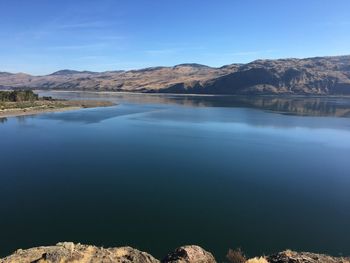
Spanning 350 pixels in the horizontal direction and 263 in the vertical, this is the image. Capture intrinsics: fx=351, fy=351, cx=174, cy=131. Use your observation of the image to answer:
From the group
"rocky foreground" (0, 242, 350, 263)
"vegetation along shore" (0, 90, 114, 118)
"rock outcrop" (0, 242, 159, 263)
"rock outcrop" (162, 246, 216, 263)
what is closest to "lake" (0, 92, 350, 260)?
"rock outcrop" (162, 246, 216, 263)

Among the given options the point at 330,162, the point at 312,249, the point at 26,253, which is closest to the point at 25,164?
the point at 26,253

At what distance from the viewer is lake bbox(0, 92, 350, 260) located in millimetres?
22766

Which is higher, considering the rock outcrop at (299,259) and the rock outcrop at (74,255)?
the rock outcrop at (74,255)

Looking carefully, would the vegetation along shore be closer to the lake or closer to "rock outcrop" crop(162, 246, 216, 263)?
the lake

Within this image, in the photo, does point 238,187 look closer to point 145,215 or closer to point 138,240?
point 145,215

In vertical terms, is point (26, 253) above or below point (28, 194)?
above

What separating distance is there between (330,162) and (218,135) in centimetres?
2332

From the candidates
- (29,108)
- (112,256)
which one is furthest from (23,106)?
(112,256)

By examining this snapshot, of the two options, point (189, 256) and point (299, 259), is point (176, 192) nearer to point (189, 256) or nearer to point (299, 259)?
point (189, 256)

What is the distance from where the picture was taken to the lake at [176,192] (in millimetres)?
22766

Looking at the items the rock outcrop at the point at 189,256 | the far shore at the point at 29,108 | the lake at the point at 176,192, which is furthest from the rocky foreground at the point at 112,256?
the far shore at the point at 29,108

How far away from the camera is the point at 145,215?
84.9 feet

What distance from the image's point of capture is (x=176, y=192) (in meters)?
31.0

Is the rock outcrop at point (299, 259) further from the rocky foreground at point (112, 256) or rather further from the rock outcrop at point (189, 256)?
the rock outcrop at point (189, 256)
